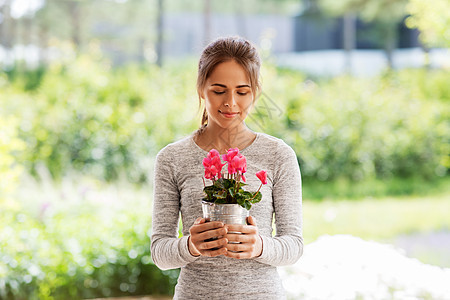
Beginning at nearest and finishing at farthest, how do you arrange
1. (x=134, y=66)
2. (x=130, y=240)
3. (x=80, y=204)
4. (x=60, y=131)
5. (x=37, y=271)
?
(x=37, y=271)
(x=130, y=240)
(x=80, y=204)
(x=60, y=131)
(x=134, y=66)

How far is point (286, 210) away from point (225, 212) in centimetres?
20

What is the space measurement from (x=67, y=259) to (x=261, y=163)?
2.18 m

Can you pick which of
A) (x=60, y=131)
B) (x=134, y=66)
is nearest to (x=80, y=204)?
(x=60, y=131)

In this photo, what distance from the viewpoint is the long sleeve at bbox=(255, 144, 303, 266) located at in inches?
45.5

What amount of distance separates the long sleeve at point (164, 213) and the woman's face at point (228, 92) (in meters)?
0.16

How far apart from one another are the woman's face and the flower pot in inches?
8.9

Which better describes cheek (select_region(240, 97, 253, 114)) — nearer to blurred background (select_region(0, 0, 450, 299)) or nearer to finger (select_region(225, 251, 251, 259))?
finger (select_region(225, 251, 251, 259))

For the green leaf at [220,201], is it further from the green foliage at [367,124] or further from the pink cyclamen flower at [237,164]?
the green foliage at [367,124]

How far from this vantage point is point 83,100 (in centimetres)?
435

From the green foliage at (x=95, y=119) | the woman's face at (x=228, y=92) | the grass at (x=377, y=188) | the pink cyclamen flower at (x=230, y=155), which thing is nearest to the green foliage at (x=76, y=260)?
the green foliage at (x=95, y=119)

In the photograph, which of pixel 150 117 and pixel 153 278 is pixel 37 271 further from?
pixel 150 117

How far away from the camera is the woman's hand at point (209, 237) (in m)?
1.04

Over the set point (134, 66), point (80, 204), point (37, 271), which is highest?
point (134, 66)

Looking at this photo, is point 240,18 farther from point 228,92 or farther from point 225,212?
A: point 225,212
